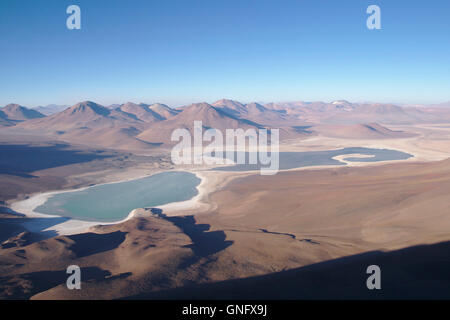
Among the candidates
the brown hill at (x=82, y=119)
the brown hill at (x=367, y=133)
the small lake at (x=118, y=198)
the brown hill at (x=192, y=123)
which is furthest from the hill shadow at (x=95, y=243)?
the brown hill at (x=82, y=119)

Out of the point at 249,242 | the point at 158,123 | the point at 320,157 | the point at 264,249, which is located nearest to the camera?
the point at 264,249

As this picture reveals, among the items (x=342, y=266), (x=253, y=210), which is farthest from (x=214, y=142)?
(x=342, y=266)

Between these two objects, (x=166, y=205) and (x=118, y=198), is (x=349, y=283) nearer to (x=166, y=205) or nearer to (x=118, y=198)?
(x=166, y=205)

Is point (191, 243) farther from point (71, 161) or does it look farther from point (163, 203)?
point (71, 161)

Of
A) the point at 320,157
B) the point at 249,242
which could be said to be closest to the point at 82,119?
the point at 320,157

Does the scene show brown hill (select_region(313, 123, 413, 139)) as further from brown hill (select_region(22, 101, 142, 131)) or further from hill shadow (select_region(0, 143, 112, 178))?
brown hill (select_region(22, 101, 142, 131))

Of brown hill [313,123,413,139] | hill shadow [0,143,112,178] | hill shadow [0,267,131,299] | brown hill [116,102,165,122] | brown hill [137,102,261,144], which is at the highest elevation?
brown hill [116,102,165,122]

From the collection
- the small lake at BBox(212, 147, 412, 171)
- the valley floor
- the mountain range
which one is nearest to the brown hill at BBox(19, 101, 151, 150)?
the mountain range
